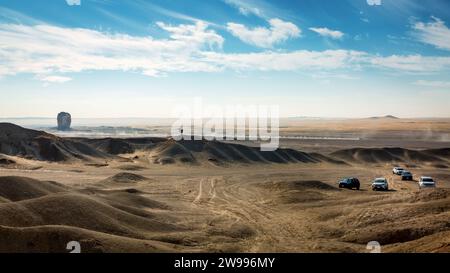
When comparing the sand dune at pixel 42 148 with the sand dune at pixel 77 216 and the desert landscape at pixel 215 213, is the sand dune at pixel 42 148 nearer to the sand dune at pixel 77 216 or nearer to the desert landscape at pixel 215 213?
the desert landscape at pixel 215 213

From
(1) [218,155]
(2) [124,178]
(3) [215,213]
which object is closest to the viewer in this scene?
(3) [215,213]

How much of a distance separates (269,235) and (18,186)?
17549 mm

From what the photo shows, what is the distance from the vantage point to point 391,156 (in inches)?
3361

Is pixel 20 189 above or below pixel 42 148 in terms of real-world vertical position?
below

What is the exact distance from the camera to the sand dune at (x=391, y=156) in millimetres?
82562

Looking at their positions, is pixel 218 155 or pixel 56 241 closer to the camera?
pixel 56 241

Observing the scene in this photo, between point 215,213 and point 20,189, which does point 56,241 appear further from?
point 215,213

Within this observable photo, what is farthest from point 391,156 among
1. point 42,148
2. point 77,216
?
point 77,216
